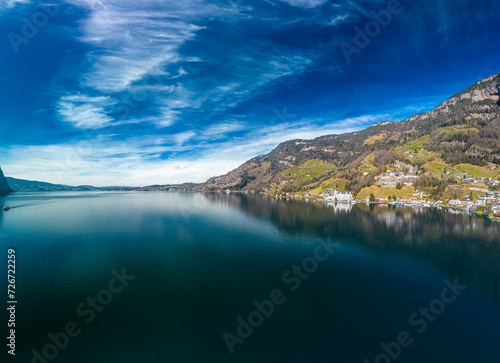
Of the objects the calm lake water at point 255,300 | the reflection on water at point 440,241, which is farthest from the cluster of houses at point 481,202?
the calm lake water at point 255,300

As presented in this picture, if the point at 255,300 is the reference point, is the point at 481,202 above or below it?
above

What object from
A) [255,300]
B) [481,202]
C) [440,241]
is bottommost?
[440,241]

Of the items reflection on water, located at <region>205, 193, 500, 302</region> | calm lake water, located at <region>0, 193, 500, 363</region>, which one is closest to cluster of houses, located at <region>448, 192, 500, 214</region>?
reflection on water, located at <region>205, 193, 500, 302</region>

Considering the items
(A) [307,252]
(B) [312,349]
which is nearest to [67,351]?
(B) [312,349]

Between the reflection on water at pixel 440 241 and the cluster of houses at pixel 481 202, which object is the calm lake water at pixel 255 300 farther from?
the cluster of houses at pixel 481 202

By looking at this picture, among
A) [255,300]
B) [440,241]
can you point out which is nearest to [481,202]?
[440,241]

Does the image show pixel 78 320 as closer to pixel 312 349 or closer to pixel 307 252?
pixel 312 349

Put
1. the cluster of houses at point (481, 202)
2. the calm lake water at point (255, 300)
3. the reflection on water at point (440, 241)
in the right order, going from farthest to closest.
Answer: the cluster of houses at point (481, 202), the reflection on water at point (440, 241), the calm lake water at point (255, 300)

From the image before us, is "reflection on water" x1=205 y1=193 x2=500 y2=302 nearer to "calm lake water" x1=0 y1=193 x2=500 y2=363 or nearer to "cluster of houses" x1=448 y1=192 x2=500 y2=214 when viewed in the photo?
"calm lake water" x1=0 y1=193 x2=500 y2=363

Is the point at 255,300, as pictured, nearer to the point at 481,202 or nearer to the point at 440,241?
the point at 440,241
